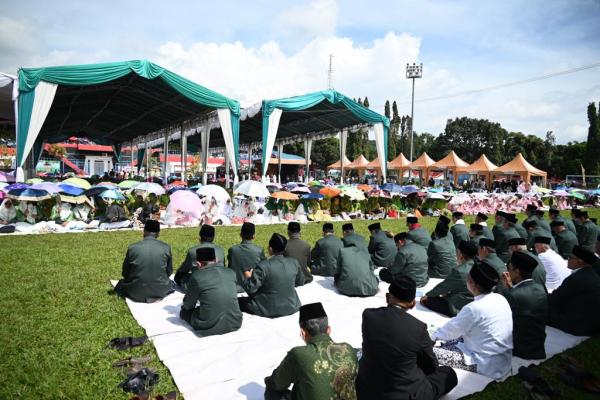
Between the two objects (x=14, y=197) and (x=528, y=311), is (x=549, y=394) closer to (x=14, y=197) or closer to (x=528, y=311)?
(x=528, y=311)

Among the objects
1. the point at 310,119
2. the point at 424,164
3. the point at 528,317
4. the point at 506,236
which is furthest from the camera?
the point at 424,164

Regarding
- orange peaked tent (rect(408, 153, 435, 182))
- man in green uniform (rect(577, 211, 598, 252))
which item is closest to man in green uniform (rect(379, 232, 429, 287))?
man in green uniform (rect(577, 211, 598, 252))

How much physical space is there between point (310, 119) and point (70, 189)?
1496 cm

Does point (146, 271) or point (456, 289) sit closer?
point (456, 289)

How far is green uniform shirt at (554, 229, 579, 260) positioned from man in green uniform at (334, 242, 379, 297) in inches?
177

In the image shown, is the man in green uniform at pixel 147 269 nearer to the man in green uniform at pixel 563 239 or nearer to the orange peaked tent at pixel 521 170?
the man in green uniform at pixel 563 239

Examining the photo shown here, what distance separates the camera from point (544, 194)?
2148 cm

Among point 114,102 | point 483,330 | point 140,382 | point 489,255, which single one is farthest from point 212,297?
point 114,102

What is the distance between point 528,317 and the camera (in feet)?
12.3

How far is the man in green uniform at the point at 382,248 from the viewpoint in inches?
289

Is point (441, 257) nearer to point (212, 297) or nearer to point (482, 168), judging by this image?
point (212, 297)

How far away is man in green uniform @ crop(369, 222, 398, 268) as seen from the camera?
7.34 m

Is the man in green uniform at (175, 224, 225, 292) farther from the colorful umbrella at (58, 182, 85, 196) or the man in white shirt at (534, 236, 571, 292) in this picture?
the colorful umbrella at (58, 182, 85, 196)

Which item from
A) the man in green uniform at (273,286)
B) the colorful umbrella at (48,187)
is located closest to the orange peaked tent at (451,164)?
the colorful umbrella at (48,187)
